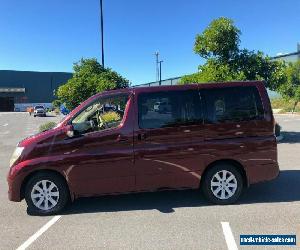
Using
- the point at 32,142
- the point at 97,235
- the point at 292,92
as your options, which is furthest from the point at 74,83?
the point at 292,92

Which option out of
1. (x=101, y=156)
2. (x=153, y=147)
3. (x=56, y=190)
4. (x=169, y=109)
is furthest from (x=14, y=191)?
(x=169, y=109)

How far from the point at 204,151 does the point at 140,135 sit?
43.3 inches

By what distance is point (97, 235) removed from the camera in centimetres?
567

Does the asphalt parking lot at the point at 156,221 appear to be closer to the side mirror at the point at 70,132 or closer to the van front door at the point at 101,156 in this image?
the van front door at the point at 101,156

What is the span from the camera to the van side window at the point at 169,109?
22.6 ft

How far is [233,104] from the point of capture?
282 inches

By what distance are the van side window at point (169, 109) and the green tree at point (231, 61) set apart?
9619mm

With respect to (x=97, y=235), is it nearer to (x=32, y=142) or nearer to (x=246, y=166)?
(x=32, y=142)

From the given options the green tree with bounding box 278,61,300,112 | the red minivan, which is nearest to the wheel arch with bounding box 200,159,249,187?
the red minivan

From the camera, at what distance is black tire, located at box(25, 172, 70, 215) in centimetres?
673

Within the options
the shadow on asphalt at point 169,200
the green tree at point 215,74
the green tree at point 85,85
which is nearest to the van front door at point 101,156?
the shadow on asphalt at point 169,200

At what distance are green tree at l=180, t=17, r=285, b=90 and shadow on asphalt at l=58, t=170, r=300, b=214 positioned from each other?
9.03 metres

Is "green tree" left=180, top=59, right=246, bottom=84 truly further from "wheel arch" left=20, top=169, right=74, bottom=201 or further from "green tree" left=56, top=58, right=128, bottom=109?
"wheel arch" left=20, top=169, right=74, bottom=201

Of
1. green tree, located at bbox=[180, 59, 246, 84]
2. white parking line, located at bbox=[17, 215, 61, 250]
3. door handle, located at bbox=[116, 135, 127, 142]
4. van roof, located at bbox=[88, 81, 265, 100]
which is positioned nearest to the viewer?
white parking line, located at bbox=[17, 215, 61, 250]
